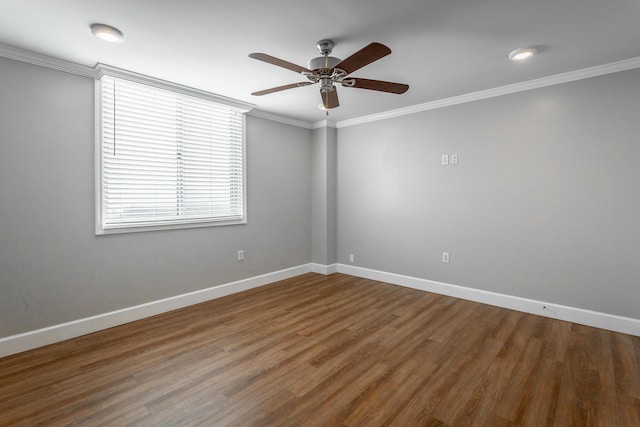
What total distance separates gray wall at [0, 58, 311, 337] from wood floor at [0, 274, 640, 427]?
0.34 meters

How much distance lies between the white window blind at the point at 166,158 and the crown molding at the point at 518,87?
2.19m

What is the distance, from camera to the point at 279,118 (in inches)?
179

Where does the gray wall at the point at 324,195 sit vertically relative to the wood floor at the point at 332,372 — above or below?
above

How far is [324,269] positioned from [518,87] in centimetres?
354

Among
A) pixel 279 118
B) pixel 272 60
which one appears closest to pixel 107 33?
pixel 272 60

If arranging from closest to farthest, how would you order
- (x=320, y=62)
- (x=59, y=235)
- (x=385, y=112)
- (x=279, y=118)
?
(x=320, y=62) < (x=59, y=235) < (x=385, y=112) < (x=279, y=118)

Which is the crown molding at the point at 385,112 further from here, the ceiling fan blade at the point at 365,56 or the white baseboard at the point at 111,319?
the white baseboard at the point at 111,319

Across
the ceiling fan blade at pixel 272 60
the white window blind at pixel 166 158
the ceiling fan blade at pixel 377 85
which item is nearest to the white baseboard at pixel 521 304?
the white window blind at pixel 166 158

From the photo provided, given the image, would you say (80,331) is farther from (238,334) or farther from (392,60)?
(392,60)

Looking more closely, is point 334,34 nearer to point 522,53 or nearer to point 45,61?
point 522,53

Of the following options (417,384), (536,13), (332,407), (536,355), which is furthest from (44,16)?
(536,355)

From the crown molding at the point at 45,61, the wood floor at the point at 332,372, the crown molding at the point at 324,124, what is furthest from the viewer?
the crown molding at the point at 324,124

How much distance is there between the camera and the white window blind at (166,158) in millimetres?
3021

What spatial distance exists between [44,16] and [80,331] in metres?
2.56
